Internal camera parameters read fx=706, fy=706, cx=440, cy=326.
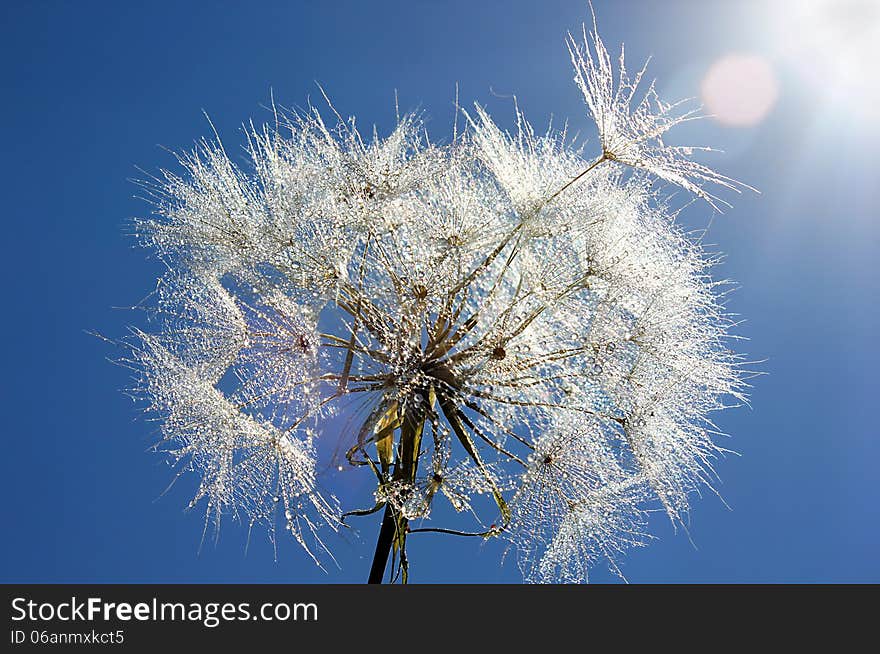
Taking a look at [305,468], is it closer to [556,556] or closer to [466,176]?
[556,556]

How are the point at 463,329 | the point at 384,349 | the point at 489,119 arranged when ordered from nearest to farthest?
the point at 384,349
the point at 463,329
the point at 489,119

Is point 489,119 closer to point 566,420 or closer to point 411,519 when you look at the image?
point 566,420

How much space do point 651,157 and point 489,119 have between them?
4.61ft

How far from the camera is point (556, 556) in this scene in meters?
5.73

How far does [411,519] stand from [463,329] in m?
1.58

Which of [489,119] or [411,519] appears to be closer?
[411,519]

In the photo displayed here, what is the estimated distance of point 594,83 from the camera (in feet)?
18.7

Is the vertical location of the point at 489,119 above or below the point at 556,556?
above

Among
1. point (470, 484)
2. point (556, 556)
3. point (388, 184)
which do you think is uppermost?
point (388, 184)

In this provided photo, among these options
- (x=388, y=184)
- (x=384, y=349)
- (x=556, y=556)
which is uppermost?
(x=388, y=184)

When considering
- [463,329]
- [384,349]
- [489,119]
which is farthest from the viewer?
[489,119]

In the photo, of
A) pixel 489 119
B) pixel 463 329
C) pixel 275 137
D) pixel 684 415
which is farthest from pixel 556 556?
pixel 275 137

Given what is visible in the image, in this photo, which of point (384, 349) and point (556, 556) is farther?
point (556, 556)

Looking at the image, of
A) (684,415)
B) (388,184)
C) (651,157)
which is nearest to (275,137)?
(388,184)
